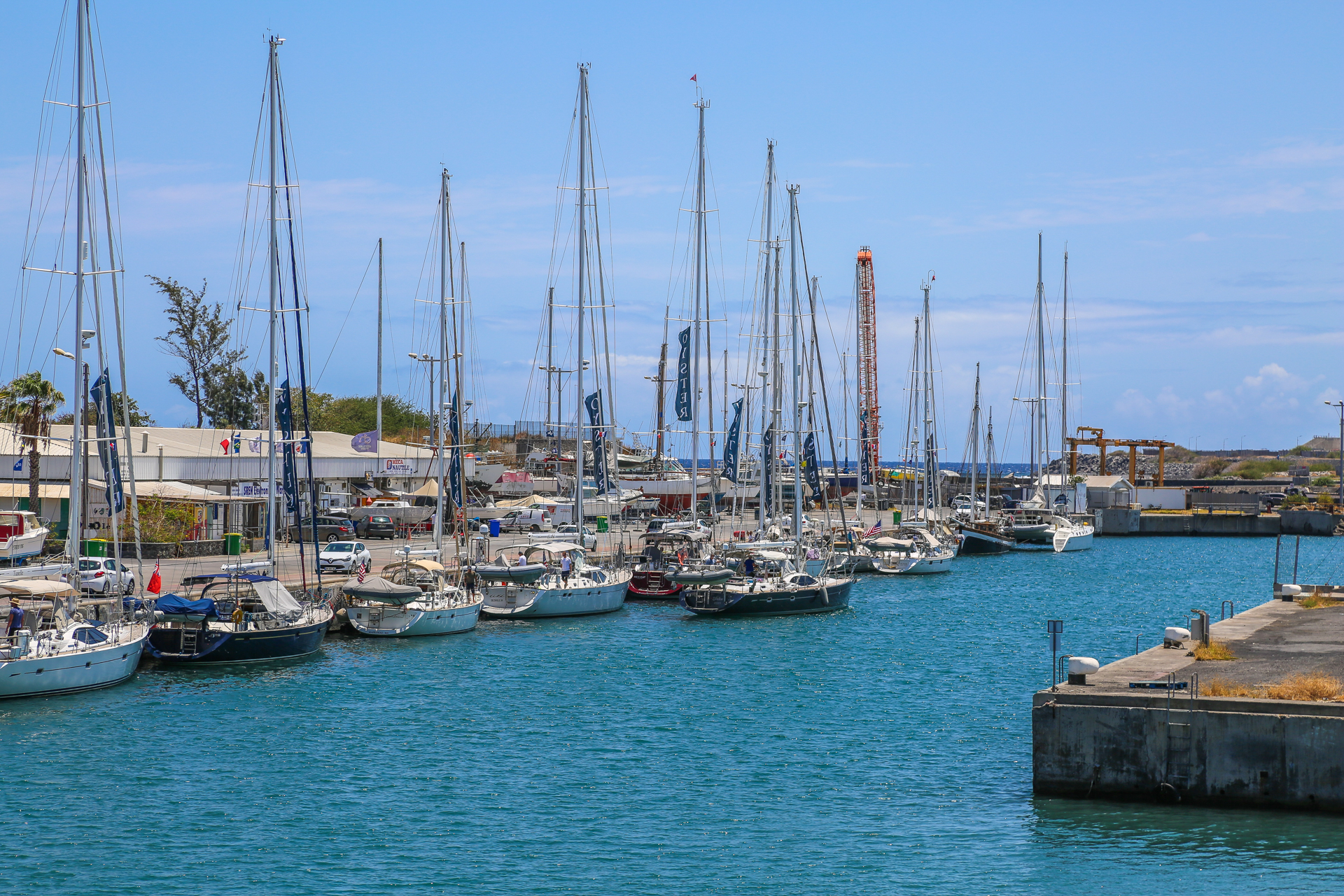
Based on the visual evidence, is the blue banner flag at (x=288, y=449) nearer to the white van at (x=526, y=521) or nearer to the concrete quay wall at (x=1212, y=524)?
the white van at (x=526, y=521)

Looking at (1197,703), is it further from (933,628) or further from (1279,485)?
(1279,485)

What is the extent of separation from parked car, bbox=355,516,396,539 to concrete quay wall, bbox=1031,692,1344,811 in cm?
5315

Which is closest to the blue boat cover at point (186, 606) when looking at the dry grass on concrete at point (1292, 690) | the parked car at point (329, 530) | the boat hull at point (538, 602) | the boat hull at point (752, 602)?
the boat hull at point (538, 602)

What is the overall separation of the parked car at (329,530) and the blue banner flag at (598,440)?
49.9 feet

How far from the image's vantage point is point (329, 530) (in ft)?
225

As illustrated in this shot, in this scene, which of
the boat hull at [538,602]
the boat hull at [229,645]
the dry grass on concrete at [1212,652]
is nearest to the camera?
the dry grass on concrete at [1212,652]

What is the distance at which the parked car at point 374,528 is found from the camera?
236ft

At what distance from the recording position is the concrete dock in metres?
22.2

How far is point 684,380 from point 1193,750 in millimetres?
43231

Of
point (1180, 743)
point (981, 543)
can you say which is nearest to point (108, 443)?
point (1180, 743)

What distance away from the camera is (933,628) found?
2116 inches

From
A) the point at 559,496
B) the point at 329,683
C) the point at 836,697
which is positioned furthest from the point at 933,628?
the point at 559,496

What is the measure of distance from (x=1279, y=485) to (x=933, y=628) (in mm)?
151560

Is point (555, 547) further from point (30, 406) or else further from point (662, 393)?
point (662, 393)
